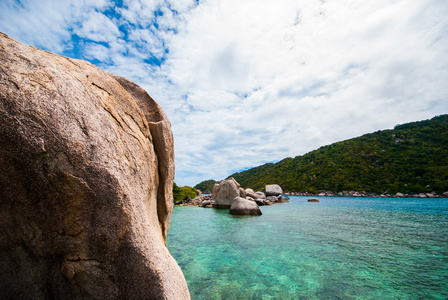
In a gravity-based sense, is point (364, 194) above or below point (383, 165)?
below

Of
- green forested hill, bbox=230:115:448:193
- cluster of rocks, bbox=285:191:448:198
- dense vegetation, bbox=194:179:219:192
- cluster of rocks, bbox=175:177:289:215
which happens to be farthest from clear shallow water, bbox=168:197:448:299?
dense vegetation, bbox=194:179:219:192

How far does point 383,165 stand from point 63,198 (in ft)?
274

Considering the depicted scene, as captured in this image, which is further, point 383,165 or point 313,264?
point 383,165

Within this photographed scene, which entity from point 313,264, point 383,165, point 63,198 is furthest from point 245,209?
point 383,165

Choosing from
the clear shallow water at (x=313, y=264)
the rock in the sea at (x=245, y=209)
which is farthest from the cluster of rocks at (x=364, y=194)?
the rock in the sea at (x=245, y=209)

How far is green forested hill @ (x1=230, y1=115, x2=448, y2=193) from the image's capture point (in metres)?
55.9

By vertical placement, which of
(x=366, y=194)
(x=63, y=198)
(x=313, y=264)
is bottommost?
(x=313, y=264)

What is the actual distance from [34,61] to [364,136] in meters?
108

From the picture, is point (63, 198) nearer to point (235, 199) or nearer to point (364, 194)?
point (235, 199)

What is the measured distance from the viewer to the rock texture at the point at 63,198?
2.46 m

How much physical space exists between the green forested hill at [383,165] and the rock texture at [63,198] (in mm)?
74845

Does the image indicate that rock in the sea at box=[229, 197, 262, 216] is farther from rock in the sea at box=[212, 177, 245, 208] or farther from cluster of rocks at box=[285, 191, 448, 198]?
cluster of rocks at box=[285, 191, 448, 198]

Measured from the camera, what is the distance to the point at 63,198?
2598mm

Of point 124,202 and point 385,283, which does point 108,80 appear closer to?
point 124,202
